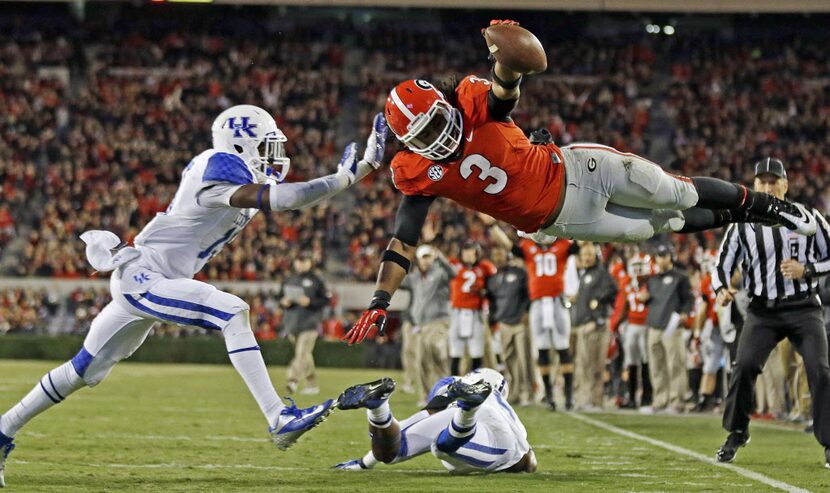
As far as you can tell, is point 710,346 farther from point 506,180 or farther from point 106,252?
point 106,252

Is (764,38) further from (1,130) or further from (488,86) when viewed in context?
(488,86)

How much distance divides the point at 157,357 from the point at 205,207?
51.4 ft

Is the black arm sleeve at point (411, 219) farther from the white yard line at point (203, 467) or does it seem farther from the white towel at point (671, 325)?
the white towel at point (671, 325)

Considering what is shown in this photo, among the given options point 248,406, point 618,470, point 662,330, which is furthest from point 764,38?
point 618,470

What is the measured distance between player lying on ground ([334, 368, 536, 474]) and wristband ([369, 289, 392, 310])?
565mm

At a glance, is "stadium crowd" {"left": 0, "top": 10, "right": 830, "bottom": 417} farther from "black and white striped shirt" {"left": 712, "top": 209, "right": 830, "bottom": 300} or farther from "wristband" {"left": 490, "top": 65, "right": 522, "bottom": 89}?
"wristband" {"left": 490, "top": 65, "right": 522, "bottom": 89}

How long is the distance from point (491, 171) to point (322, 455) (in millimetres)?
2755

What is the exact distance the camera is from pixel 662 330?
12250 millimetres

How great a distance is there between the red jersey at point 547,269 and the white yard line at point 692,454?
1454 millimetres

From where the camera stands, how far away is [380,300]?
545cm

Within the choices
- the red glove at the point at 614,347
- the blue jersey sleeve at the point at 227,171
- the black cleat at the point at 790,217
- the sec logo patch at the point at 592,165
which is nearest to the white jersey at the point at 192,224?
the blue jersey sleeve at the point at 227,171

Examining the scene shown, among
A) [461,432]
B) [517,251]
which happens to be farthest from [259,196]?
[517,251]

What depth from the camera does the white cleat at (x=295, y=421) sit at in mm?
5410

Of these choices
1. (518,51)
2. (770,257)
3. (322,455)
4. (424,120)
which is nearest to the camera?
(518,51)
